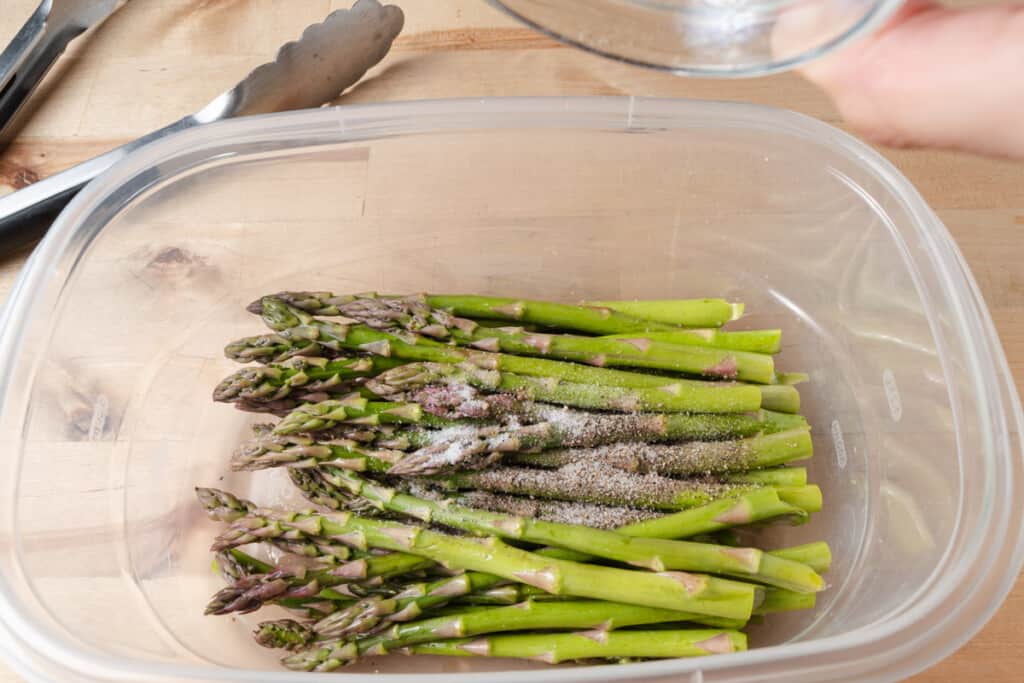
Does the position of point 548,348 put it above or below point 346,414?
above

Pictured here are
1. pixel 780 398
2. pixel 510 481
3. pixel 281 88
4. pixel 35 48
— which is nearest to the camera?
pixel 510 481

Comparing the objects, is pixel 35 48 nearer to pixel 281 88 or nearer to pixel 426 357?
pixel 281 88

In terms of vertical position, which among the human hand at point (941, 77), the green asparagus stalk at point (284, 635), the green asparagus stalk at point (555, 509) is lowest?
the green asparagus stalk at point (284, 635)

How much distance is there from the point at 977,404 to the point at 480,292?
0.93 metres

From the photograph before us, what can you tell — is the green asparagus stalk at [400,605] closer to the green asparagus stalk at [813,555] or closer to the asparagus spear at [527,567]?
the asparagus spear at [527,567]

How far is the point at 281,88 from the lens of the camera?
64.8 inches

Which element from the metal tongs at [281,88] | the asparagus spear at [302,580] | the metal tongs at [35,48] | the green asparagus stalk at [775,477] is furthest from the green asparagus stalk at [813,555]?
the metal tongs at [35,48]

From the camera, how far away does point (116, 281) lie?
5.06 ft

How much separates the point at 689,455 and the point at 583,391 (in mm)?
213

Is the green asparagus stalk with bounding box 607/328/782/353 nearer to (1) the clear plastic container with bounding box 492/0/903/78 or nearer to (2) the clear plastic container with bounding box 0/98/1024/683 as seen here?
(2) the clear plastic container with bounding box 0/98/1024/683

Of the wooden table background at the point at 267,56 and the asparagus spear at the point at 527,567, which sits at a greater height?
the wooden table background at the point at 267,56

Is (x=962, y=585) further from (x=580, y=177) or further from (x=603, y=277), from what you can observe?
(x=580, y=177)

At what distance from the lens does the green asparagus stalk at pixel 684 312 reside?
156 cm

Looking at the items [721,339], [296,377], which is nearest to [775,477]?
[721,339]
